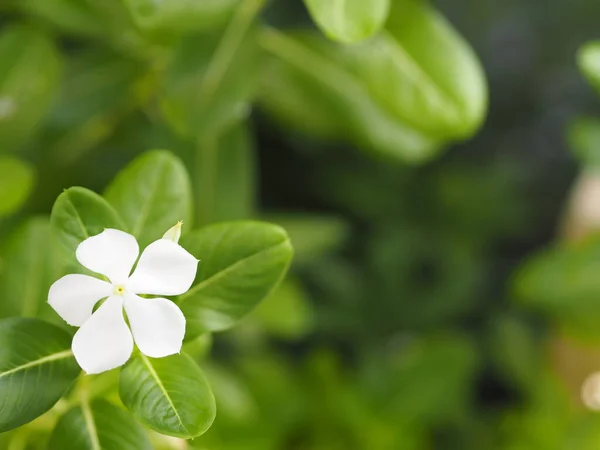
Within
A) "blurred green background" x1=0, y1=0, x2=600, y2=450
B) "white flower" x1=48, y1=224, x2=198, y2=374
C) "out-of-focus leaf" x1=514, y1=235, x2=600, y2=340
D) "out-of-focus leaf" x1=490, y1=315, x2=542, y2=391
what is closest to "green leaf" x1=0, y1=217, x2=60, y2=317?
"blurred green background" x1=0, y1=0, x2=600, y2=450

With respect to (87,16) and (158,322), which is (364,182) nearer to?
(87,16)

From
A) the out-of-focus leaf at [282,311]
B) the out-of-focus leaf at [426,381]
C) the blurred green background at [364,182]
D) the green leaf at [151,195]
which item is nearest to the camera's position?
the green leaf at [151,195]

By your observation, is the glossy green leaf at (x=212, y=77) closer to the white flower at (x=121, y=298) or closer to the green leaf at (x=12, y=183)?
the green leaf at (x=12, y=183)

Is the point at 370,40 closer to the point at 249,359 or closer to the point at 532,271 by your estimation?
the point at 532,271

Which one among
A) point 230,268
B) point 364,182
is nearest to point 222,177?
point 230,268

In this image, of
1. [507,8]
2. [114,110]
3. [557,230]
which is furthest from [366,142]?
[557,230]

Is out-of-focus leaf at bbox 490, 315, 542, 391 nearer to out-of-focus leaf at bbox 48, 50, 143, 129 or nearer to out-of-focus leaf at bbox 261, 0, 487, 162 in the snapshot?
out-of-focus leaf at bbox 261, 0, 487, 162

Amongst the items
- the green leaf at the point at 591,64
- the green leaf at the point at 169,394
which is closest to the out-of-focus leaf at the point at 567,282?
the green leaf at the point at 591,64
